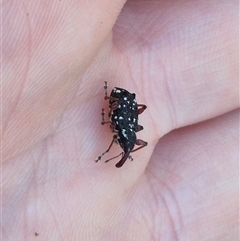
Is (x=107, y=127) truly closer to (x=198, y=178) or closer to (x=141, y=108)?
(x=141, y=108)

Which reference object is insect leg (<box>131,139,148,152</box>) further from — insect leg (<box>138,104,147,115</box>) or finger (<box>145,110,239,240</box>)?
finger (<box>145,110,239,240</box>)

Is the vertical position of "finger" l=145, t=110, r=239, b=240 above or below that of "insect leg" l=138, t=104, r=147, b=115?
below

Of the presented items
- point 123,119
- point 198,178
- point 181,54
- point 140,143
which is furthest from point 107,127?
point 198,178

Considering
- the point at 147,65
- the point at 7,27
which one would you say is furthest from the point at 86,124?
the point at 7,27

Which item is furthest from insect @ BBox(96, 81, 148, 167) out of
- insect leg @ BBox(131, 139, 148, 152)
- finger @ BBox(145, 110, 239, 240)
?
finger @ BBox(145, 110, 239, 240)

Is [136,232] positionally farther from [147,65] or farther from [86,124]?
[147,65]

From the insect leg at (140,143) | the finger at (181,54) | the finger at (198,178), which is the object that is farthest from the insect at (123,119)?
the finger at (198,178)
